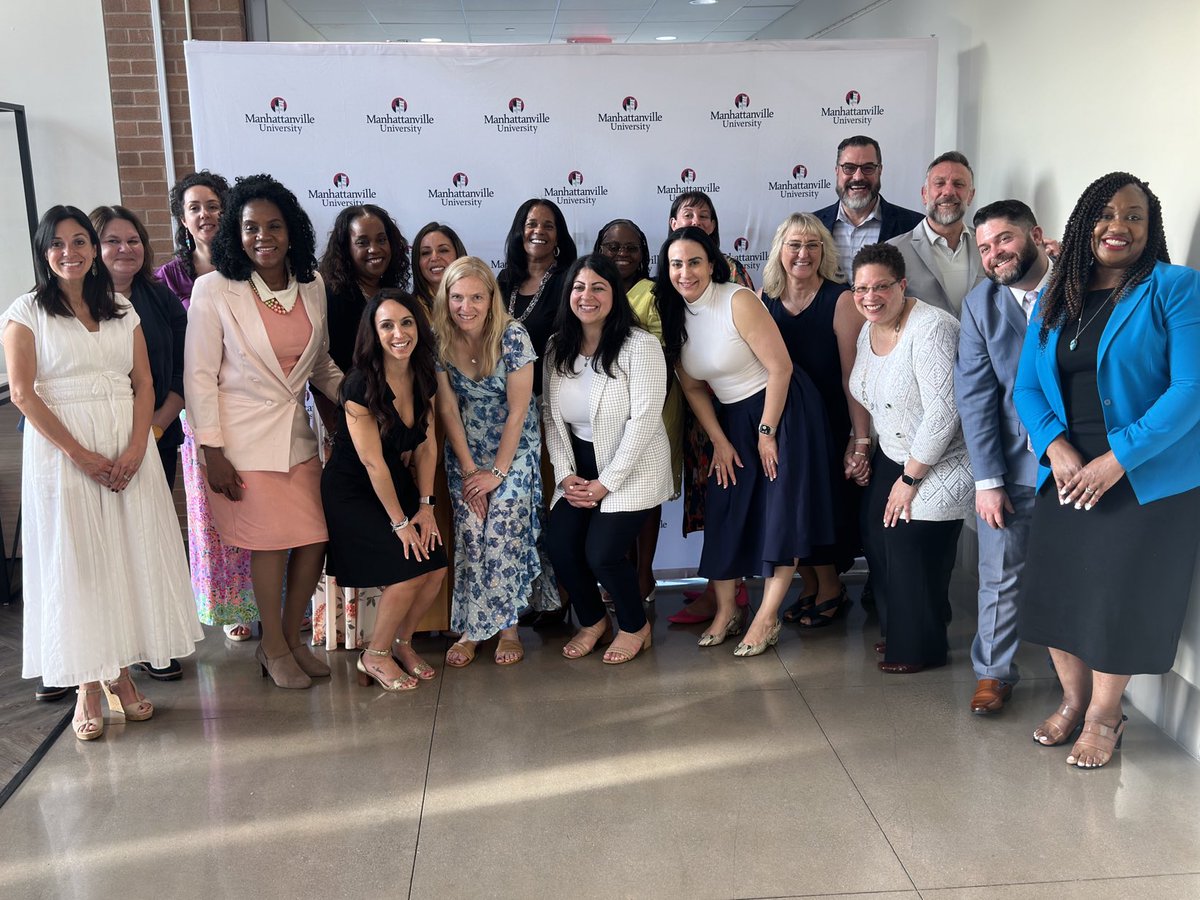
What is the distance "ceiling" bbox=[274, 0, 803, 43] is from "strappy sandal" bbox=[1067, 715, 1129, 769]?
741 centimetres

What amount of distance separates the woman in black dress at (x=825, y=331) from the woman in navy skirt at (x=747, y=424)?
0.12 metres

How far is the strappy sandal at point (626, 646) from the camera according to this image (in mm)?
4090

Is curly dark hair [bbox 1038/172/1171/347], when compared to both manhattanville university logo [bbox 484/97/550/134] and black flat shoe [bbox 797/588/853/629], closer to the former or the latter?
black flat shoe [bbox 797/588/853/629]

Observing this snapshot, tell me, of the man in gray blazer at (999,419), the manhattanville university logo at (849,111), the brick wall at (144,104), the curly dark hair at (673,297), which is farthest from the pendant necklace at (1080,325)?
the brick wall at (144,104)

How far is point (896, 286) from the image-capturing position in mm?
3648

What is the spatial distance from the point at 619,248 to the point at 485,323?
2.35 feet

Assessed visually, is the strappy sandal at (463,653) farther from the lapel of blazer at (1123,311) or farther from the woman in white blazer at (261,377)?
the lapel of blazer at (1123,311)

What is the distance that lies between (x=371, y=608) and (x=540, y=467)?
0.92 m

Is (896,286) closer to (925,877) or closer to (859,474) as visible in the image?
(859,474)

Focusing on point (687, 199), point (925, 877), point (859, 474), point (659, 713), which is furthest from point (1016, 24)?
point (925, 877)

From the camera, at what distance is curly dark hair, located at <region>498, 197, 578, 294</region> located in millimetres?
4266

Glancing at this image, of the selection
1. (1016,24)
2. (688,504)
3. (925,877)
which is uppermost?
(1016,24)

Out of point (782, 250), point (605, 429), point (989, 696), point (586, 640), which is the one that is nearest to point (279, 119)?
point (605, 429)

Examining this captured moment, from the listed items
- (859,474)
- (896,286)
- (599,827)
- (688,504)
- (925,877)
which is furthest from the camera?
(688,504)
